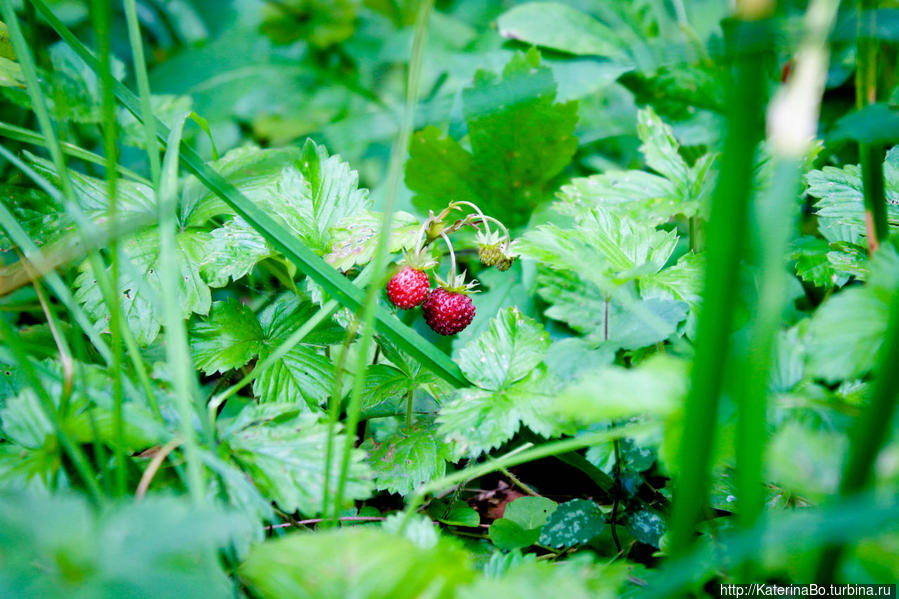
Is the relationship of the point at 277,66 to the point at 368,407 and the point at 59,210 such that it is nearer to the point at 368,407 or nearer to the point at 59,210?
the point at 59,210

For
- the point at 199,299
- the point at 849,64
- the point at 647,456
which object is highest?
the point at 849,64

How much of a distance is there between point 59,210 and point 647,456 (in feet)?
3.33

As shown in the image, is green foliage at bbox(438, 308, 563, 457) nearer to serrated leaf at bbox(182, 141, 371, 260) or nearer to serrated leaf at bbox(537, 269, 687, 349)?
serrated leaf at bbox(537, 269, 687, 349)

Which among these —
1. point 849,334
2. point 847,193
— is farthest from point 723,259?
point 847,193

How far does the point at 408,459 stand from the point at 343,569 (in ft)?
1.23

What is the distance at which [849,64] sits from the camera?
4.59 feet

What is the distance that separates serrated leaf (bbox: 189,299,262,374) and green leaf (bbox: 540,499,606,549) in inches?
20.0

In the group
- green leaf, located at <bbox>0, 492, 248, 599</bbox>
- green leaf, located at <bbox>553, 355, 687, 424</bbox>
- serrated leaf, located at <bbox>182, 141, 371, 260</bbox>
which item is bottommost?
green leaf, located at <bbox>0, 492, 248, 599</bbox>

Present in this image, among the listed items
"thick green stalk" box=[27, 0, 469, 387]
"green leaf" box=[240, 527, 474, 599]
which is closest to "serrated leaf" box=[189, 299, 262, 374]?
"thick green stalk" box=[27, 0, 469, 387]

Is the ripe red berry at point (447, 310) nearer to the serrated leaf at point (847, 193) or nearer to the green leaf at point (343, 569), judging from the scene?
the green leaf at point (343, 569)

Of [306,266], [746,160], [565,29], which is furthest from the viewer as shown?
[565,29]

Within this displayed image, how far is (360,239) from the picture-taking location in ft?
2.89

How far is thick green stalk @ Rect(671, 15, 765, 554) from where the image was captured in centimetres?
38

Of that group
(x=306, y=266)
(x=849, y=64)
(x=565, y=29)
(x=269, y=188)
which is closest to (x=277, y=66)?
(x=565, y=29)
